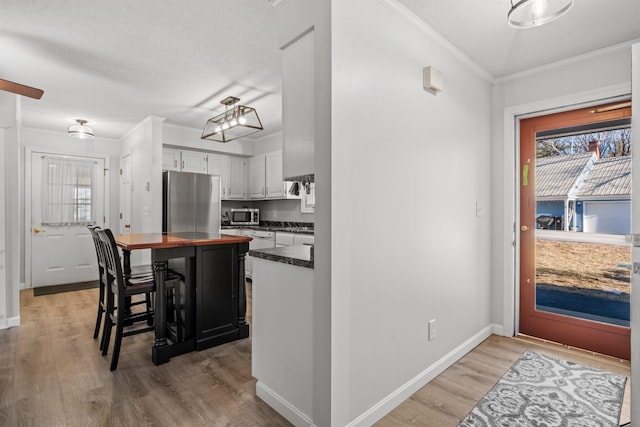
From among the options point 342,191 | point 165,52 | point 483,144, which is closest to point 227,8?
point 165,52

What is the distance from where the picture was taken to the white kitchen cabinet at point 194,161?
5223 millimetres

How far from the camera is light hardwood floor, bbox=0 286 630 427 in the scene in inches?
72.7

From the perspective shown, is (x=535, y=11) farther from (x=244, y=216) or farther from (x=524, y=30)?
(x=244, y=216)

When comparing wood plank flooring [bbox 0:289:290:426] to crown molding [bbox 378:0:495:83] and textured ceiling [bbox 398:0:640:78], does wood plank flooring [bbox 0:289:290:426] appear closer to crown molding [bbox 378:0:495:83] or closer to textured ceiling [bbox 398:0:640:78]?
crown molding [bbox 378:0:495:83]

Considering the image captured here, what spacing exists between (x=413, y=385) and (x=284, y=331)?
94 centimetres

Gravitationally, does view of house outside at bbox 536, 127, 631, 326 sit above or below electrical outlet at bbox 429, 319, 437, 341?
above

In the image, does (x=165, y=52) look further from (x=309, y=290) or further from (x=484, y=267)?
(x=484, y=267)

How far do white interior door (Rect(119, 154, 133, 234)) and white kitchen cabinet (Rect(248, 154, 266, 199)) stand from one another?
6.34 feet

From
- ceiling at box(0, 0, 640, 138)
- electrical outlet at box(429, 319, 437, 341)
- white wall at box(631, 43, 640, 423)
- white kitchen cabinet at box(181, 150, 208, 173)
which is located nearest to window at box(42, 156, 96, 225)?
white kitchen cabinet at box(181, 150, 208, 173)

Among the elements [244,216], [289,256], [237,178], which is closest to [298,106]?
[289,256]

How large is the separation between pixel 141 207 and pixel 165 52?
8.84ft

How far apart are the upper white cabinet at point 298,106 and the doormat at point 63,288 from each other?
15.5 ft

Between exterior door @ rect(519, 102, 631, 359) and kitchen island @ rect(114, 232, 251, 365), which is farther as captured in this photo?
exterior door @ rect(519, 102, 631, 359)

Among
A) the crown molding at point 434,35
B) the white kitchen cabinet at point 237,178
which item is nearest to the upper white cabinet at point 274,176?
the white kitchen cabinet at point 237,178
